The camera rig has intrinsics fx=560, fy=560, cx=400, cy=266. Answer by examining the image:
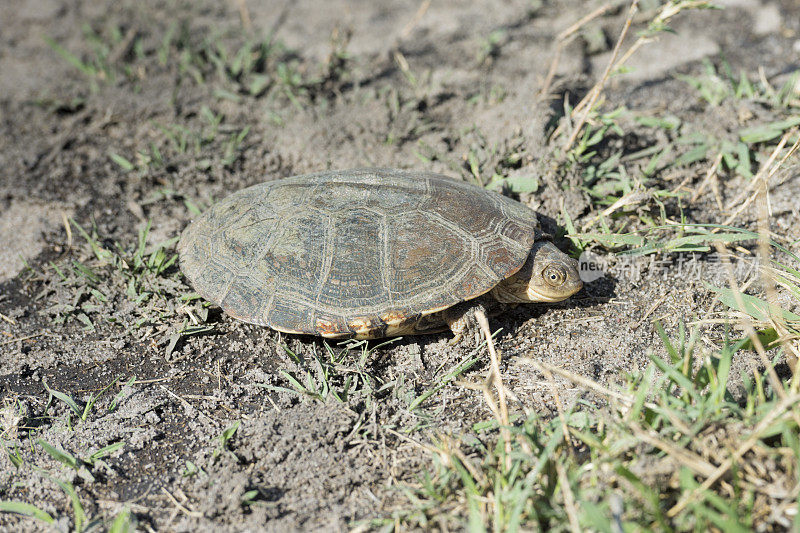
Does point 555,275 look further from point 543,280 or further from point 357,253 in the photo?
point 357,253

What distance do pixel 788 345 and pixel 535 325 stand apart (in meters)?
1.26

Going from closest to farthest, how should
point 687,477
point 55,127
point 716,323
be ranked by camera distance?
point 687,477, point 716,323, point 55,127

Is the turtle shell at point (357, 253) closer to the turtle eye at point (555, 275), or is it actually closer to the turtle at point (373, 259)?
the turtle at point (373, 259)

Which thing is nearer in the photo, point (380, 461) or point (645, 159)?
point (380, 461)

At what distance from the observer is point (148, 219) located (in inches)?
166

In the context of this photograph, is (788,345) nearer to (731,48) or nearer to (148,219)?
(731,48)

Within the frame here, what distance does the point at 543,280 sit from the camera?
10.5ft

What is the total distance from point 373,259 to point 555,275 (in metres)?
1.04

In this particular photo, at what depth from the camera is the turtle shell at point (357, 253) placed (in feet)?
9.82

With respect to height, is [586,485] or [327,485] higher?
[586,485]

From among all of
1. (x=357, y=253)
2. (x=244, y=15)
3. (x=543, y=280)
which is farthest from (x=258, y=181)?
(x=244, y=15)

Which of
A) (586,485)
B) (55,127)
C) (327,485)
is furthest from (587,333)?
(55,127)

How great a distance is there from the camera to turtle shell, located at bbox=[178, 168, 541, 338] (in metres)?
2.99

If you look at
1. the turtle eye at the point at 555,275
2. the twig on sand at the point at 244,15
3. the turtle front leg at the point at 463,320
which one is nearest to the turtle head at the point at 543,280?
the turtle eye at the point at 555,275
